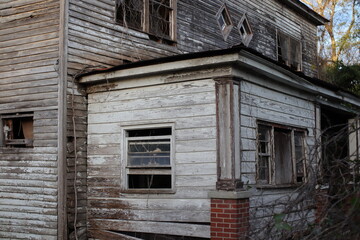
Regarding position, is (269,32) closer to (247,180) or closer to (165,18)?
(165,18)

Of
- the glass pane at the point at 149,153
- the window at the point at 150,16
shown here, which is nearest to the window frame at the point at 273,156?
the glass pane at the point at 149,153

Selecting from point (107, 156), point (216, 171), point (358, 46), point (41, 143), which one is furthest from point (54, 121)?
point (358, 46)

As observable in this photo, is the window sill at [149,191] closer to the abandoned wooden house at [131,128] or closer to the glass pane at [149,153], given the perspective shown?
the abandoned wooden house at [131,128]

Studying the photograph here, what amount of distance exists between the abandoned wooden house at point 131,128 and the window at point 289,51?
19.4ft

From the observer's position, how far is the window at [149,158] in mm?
8257

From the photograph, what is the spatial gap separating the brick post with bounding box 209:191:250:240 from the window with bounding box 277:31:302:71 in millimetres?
9934

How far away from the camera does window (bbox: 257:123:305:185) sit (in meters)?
8.81

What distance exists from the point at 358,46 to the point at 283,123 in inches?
756

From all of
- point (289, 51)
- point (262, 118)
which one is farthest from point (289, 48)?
point (262, 118)

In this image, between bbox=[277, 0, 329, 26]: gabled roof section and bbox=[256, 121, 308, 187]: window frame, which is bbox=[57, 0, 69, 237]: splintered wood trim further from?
bbox=[277, 0, 329, 26]: gabled roof section

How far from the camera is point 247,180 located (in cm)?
795

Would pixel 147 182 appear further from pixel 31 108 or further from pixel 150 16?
pixel 150 16

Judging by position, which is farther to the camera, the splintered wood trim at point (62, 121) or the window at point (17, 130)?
the window at point (17, 130)

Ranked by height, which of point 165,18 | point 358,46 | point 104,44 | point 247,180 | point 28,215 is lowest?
point 28,215
